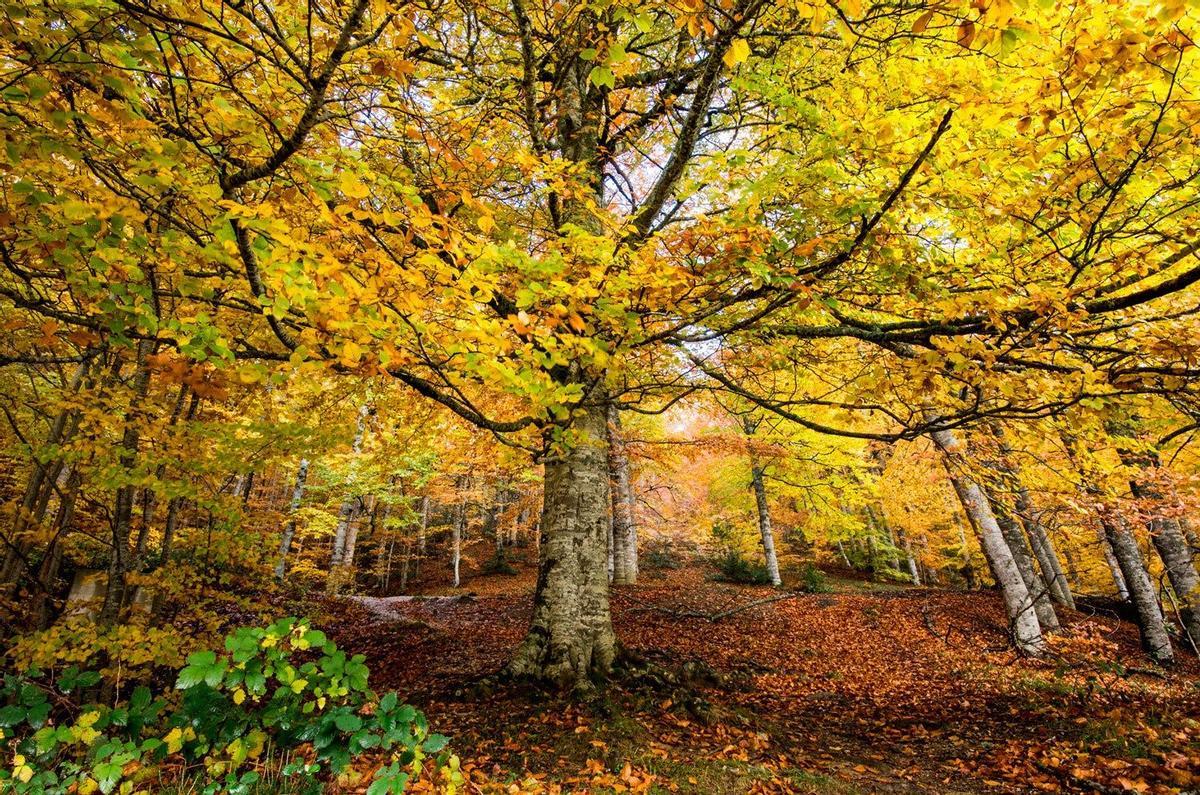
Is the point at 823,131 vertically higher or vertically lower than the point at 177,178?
higher

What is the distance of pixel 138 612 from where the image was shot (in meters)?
5.73

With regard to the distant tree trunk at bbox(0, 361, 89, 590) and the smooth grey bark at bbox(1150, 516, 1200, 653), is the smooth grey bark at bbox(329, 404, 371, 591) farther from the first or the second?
the smooth grey bark at bbox(1150, 516, 1200, 653)

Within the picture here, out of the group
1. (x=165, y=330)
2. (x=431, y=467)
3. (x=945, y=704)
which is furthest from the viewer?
(x=431, y=467)

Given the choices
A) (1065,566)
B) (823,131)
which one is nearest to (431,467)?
(823,131)

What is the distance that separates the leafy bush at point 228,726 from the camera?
2734 millimetres

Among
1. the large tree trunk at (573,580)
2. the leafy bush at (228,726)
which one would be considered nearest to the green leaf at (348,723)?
the leafy bush at (228,726)

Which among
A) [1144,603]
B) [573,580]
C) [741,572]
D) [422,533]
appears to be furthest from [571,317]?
[422,533]

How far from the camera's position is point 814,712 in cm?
617

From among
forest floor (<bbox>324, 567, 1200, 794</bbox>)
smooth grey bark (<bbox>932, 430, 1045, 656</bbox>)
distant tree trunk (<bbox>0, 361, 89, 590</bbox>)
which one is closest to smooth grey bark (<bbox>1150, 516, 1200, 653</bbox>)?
forest floor (<bbox>324, 567, 1200, 794</bbox>)

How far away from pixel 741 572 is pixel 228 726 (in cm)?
1823

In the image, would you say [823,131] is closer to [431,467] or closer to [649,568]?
[431,467]

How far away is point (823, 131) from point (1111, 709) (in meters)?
6.74

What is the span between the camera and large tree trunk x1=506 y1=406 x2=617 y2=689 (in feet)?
18.3

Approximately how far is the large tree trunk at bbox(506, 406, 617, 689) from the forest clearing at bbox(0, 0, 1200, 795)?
4cm
